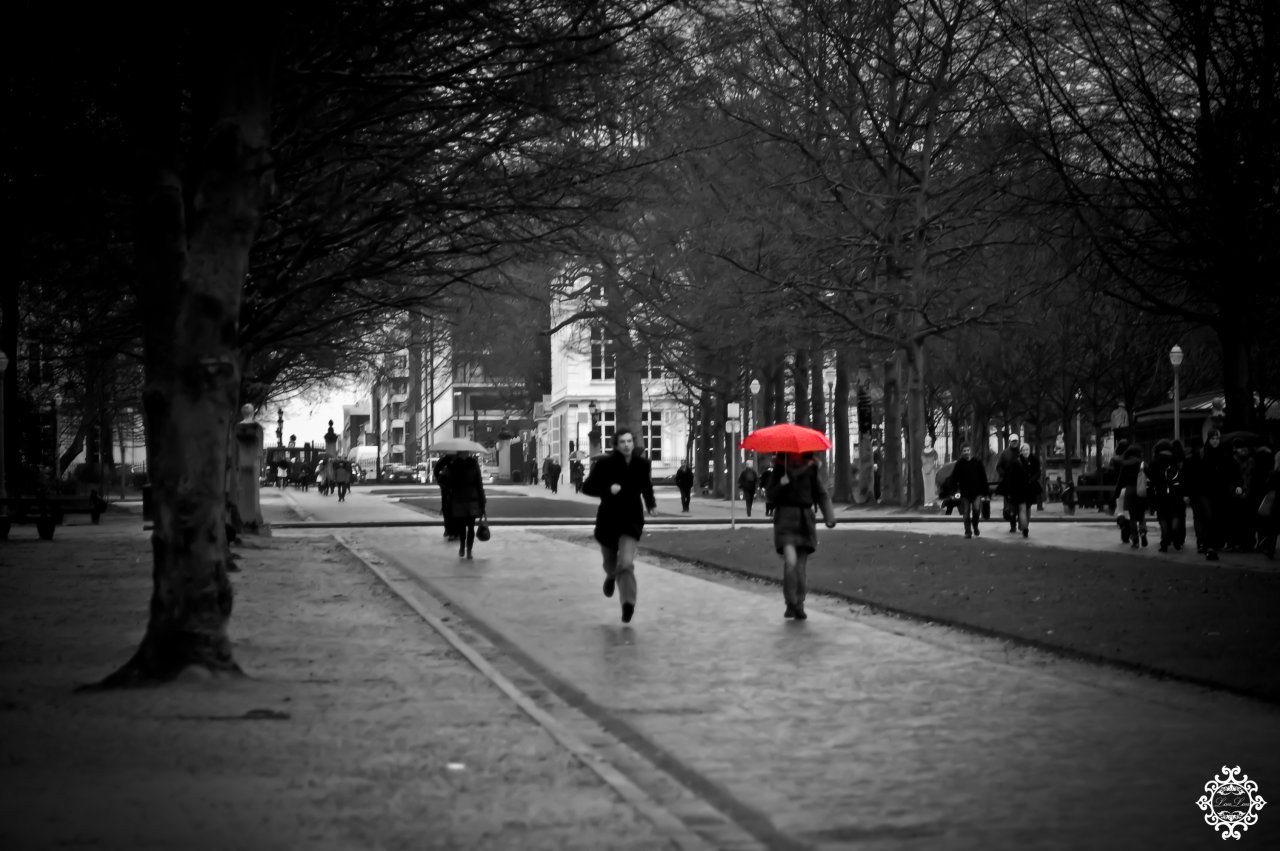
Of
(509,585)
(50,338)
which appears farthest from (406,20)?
(50,338)

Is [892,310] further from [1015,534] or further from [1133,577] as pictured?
[1133,577]

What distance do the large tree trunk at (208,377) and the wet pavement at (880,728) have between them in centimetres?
222

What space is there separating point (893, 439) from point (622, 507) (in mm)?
30640

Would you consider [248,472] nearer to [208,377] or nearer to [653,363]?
[208,377]

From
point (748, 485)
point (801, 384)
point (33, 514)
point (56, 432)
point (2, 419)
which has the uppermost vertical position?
point (801, 384)

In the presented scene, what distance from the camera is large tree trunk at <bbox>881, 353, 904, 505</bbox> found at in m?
45.3

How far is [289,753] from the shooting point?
347 inches

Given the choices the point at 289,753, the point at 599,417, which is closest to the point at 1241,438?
the point at 289,753

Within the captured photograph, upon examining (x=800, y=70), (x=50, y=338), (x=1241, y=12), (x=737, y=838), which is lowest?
(x=737, y=838)

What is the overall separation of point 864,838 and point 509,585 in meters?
13.9

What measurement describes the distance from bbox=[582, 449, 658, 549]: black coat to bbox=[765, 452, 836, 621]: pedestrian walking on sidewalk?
4.07 ft

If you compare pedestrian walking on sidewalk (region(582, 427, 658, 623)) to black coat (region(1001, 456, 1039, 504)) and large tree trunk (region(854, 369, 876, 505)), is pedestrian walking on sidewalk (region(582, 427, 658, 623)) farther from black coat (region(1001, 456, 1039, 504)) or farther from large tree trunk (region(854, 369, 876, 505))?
large tree trunk (region(854, 369, 876, 505))

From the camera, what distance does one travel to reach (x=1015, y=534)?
106 ft

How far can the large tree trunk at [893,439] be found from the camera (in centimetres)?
4528
